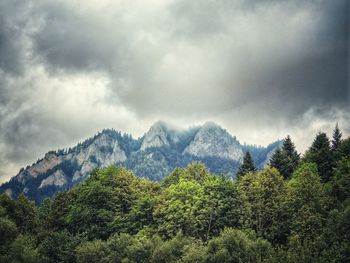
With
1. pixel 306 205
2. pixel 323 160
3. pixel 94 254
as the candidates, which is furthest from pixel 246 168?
pixel 94 254

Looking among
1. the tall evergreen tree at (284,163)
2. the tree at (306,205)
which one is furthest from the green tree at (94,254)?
the tall evergreen tree at (284,163)

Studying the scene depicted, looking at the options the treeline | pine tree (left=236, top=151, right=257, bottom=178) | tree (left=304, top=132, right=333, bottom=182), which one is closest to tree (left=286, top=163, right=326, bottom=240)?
the treeline

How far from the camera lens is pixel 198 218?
79.9 meters

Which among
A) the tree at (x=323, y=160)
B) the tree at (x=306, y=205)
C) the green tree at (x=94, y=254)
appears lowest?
the green tree at (x=94, y=254)

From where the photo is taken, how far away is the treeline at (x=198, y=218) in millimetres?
63406

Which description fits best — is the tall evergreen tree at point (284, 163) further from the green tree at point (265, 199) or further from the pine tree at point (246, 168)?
the green tree at point (265, 199)

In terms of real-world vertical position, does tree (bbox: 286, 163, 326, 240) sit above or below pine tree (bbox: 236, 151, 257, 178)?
below

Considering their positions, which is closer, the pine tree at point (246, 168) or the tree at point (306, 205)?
the tree at point (306, 205)

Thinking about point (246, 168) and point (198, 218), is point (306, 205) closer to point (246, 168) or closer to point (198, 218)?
point (198, 218)

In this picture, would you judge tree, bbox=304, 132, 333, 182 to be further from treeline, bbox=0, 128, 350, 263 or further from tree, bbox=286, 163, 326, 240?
tree, bbox=286, 163, 326, 240

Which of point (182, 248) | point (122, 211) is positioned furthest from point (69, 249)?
point (182, 248)

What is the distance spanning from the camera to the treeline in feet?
208

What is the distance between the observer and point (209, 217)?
8006 centimetres

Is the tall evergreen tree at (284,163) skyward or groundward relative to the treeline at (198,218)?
skyward
